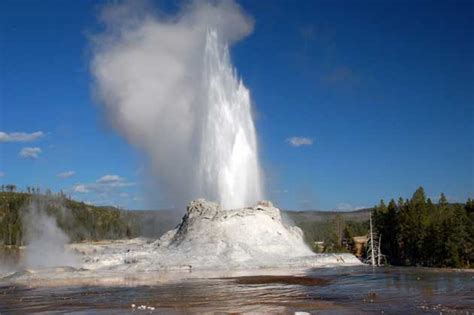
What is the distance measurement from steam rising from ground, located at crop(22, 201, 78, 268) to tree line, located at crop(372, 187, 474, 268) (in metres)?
30.5

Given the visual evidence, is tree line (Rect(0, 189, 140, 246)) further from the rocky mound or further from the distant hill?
the rocky mound

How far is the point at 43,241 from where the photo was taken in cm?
7150

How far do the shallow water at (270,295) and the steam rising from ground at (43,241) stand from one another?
689 inches

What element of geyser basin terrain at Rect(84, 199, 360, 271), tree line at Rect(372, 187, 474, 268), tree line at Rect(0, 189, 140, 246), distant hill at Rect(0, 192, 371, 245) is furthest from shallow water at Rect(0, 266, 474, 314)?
tree line at Rect(0, 189, 140, 246)

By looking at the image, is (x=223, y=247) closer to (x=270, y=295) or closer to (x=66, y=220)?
(x=270, y=295)

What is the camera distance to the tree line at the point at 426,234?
46.9 meters

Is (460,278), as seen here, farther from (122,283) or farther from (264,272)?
(122,283)

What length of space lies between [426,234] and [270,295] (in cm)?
3201

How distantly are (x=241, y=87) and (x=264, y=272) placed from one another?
845 inches

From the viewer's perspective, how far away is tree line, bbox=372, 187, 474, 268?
154ft

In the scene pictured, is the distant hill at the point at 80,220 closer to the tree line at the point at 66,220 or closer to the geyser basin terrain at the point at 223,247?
the tree line at the point at 66,220

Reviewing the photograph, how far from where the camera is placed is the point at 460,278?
28.5 meters

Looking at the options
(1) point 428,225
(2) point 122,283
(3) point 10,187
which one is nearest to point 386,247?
(1) point 428,225

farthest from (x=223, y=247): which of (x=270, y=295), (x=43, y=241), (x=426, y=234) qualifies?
(x=43, y=241)
